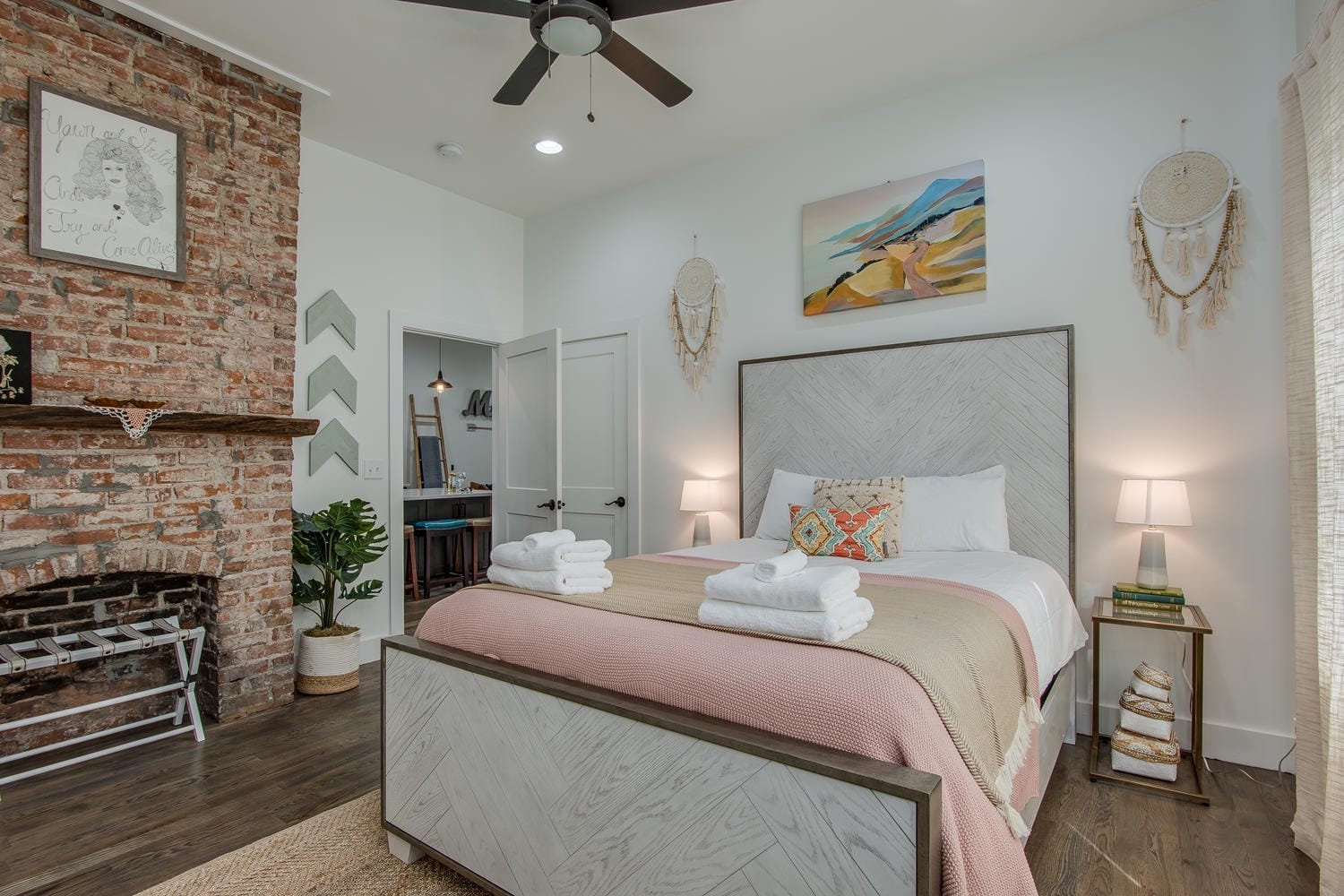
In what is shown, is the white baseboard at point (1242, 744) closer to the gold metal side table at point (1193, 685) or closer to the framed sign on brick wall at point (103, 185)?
the gold metal side table at point (1193, 685)

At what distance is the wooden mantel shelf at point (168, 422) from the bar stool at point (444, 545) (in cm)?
261

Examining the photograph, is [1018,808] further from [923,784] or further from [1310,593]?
[1310,593]

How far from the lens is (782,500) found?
3342 mm

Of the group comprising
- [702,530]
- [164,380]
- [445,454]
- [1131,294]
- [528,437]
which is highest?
[1131,294]

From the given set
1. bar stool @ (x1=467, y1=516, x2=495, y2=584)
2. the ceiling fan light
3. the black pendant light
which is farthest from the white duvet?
the black pendant light

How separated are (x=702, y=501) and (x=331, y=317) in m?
2.31

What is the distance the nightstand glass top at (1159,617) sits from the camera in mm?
2301

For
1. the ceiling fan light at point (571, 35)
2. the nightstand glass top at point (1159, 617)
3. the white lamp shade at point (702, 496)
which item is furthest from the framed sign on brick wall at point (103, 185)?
the nightstand glass top at point (1159, 617)

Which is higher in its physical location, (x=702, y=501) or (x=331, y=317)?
(x=331, y=317)

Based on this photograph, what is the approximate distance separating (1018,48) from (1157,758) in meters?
2.89

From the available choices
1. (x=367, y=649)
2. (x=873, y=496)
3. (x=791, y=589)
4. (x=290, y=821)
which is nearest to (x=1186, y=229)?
(x=873, y=496)

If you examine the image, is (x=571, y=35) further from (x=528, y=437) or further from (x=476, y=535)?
(x=476, y=535)

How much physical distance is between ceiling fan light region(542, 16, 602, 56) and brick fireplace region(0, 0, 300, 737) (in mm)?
1736

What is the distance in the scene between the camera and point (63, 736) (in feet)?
9.06
